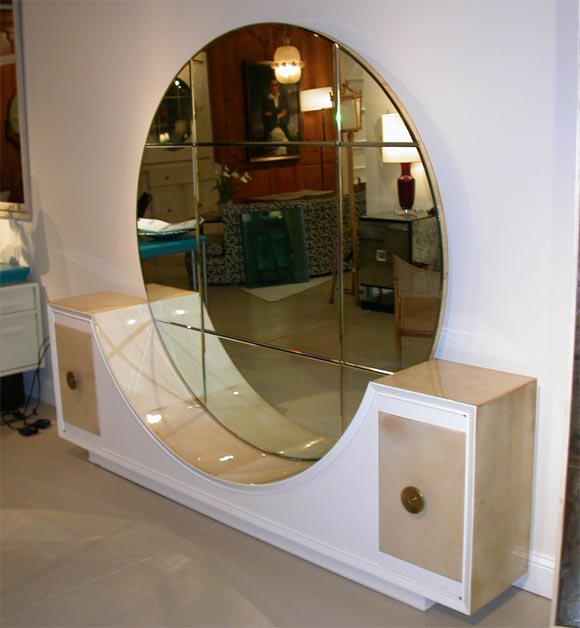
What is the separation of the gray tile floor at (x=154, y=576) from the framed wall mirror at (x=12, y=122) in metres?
1.47

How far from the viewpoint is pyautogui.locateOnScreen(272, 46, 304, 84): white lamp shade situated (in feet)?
8.51

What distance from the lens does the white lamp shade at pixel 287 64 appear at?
2.59 m

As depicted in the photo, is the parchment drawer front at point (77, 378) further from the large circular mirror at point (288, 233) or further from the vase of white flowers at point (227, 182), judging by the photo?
the vase of white flowers at point (227, 182)

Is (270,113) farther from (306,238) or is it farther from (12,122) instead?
(12,122)

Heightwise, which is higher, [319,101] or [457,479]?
[319,101]

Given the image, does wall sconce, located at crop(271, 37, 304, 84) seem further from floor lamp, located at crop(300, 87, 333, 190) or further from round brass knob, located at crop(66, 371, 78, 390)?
round brass knob, located at crop(66, 371, 78, 390)

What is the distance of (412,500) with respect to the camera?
2250mm

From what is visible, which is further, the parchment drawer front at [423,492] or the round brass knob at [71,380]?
the round brass knob at [71,380]

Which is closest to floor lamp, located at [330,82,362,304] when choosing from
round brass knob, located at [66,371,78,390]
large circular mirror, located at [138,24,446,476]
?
large circular mirror, located at [138,24,446,476]

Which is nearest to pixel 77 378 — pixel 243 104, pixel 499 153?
pixel 243 104

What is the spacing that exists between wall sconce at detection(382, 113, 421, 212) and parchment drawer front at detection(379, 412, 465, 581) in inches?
23.3

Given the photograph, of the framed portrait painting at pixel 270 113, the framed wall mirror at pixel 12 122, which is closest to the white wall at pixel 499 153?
the framed portrait painting at pixel 270 113

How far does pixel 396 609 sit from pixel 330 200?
1.17 metres

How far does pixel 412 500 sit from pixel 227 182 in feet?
4.02
